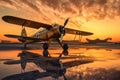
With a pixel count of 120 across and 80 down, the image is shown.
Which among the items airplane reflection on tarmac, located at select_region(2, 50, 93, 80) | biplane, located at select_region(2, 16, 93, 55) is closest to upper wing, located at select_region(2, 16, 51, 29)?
biplane, located at select_region(2, 16, 93, 55)

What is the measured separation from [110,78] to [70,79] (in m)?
1.54

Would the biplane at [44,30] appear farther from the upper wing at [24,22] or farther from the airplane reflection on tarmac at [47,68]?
the airplane reflection on tarmac at [47,68]

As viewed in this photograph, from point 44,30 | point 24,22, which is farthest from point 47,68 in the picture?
point 44,30

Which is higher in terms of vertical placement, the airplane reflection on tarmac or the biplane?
the biplane

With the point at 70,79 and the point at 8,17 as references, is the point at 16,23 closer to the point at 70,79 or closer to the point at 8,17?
the point at 8,17

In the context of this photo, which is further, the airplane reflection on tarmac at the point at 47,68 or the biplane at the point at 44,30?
the biplane at the point at 44,30

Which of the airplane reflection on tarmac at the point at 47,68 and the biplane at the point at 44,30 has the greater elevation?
the biplane at the point at 44,30

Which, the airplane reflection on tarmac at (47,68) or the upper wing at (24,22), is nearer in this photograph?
the airplane reflection on tarmac at (47,68)

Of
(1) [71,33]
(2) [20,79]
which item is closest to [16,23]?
(1) [71,33]

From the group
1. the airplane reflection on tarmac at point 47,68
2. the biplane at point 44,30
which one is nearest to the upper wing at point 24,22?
the biplane at point 44,30

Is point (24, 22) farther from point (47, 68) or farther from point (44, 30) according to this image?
point (47, 68)

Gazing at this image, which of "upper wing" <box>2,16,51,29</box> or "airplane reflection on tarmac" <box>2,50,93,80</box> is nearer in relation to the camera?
"airplane reflection on tarmac" <box>2,50,93,80</box>

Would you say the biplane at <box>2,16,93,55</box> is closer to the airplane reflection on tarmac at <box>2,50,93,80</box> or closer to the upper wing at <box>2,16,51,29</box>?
the upper wing at <box>2,16,51,29</box>

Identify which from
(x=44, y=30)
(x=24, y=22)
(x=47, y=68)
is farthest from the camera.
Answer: (x=44, y=30)
